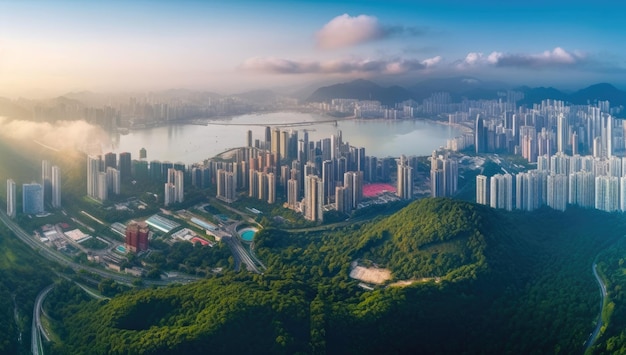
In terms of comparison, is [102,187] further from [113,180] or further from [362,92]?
[362,92]

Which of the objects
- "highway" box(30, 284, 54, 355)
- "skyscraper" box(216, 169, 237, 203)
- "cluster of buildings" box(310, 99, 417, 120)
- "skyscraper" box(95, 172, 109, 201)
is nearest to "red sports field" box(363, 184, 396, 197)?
"skyscraper" box(216, 169, 237, 203)

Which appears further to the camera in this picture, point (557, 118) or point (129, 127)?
point (557, 118)

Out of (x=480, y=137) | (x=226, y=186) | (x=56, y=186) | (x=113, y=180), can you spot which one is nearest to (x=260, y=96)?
(x=226, y=186)

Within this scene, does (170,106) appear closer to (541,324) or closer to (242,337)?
(242,337)

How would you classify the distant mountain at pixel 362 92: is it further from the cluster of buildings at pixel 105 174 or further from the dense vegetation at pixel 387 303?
A: the dense vegetation at pixel 387 303

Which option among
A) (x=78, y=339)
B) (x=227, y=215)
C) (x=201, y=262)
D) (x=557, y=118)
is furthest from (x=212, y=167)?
(x=557, y=118)

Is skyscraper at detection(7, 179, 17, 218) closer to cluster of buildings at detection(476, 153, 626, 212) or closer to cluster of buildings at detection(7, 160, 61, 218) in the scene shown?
cluster of buildings at detection(7, 160, 61, 218)
